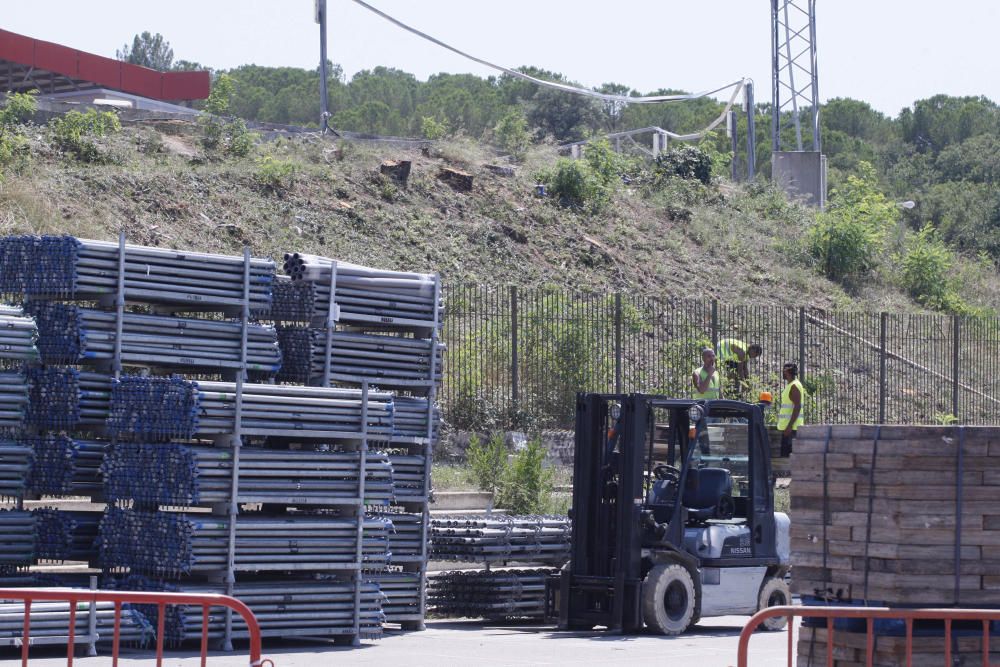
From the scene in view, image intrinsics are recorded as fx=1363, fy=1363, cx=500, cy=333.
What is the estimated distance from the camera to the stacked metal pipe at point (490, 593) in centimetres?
1402

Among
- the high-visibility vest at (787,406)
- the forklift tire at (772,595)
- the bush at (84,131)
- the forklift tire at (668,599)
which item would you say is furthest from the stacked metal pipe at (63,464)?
the bush at (84,131)

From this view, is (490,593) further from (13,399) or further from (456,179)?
(456,179)

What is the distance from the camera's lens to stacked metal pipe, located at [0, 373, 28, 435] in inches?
459

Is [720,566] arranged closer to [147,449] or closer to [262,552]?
[262,552]

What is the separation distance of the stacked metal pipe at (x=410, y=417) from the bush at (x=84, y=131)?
672 inches

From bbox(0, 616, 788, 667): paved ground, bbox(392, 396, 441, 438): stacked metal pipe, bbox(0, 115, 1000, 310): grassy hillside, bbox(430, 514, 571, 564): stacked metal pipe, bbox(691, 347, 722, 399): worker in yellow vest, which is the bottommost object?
bbox(0, 616, 788, 667): paved ground

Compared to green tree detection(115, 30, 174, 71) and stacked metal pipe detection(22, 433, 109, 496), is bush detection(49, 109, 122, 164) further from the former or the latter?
green tree detection(115, 30, 174, 71)

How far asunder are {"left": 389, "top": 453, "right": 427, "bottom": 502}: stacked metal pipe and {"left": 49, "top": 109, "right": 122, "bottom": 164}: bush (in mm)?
17138

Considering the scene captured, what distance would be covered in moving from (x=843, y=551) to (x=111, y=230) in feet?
63.2

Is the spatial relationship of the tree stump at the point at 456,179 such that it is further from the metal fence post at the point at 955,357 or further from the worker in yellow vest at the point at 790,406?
the worker in yellow vest at the point at 790,406

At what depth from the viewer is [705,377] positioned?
17594mm

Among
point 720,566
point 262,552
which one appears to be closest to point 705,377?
point 720,566

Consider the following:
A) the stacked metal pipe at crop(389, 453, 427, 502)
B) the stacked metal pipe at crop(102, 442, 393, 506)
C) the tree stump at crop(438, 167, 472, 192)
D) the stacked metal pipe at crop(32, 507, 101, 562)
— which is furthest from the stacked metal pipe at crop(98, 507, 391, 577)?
the tree stump at crop(438, 167, 472, 192)

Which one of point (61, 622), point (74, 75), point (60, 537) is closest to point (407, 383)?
point (60, 537)
